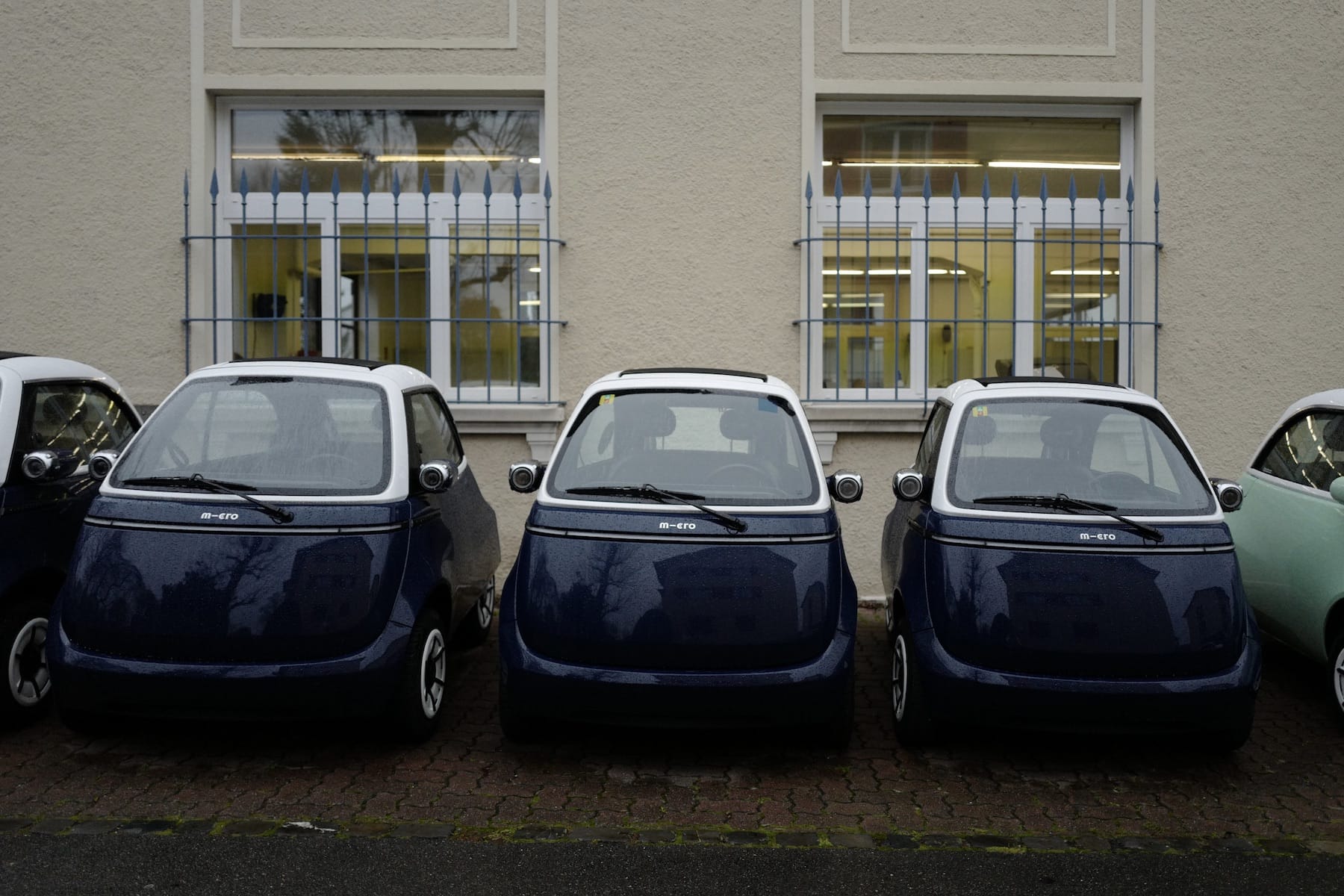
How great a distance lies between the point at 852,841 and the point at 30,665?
12.6 ft

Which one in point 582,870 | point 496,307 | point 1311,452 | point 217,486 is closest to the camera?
point 582,870

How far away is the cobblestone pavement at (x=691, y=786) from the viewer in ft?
14.8

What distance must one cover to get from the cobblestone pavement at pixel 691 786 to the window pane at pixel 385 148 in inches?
183

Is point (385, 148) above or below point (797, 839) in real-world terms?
above

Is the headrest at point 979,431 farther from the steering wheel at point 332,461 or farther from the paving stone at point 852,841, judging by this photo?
the steering wheel at point 332,461

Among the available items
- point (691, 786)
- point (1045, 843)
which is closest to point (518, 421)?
point (691, 786)

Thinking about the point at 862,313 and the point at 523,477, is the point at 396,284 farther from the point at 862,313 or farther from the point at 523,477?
the point at 523,477

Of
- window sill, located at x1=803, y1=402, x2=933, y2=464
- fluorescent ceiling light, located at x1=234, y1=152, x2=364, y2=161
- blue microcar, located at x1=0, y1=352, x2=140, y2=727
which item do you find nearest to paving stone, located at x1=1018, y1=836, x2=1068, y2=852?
blue microcar, located at x1=0, y1=352, x2=140, y2=727

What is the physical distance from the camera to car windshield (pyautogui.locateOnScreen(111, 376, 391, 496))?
5328mm

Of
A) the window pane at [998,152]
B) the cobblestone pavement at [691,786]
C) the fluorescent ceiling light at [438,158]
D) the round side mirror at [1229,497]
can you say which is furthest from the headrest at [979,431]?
the fluorescent ceiling light at [438,158]

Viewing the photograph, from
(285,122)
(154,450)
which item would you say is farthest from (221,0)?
(154,450)

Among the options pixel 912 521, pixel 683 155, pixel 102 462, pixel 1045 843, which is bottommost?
pixel 1045 843

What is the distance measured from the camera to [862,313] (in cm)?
897

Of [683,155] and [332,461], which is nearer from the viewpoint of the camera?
[332,461]
